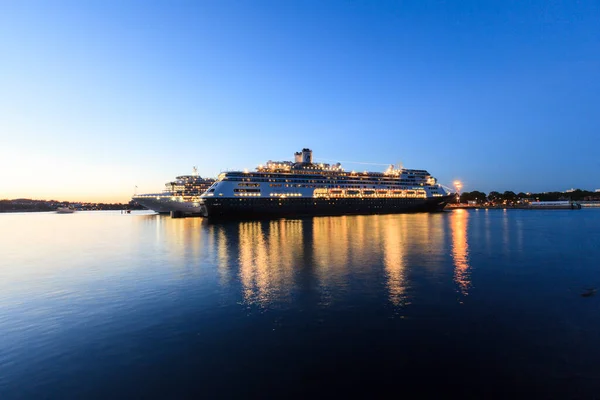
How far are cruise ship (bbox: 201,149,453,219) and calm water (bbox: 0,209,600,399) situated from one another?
6094 cm

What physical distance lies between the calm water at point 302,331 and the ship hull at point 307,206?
2366 inches

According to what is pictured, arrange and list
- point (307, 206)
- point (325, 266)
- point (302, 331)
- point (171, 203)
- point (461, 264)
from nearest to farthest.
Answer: point (302, 331) → point (325, 266) → point (461, 264) → point (307, 206) → point (171, 203)

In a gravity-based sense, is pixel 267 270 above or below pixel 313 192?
below

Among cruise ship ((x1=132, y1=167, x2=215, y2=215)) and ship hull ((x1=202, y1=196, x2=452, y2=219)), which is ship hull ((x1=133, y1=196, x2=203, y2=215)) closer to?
cruise ship ((x1=132, y1=167, x2=215, y2=215))

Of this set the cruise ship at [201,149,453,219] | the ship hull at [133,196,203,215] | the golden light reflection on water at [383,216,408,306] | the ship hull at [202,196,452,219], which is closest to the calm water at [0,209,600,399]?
the golden light reflection on water at [383,216,408,306]

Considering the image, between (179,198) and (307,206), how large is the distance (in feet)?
171

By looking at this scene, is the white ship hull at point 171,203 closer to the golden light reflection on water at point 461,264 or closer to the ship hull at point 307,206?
the ship hull at point 307,206

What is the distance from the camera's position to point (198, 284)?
53.8 ft

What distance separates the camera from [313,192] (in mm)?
91688

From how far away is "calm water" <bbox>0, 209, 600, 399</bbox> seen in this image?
282 inches

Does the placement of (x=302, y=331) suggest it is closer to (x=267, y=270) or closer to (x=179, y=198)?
(x=267, y=270)

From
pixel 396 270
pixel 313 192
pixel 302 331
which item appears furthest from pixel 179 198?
pixel 302 331

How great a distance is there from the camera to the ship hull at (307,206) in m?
80.8

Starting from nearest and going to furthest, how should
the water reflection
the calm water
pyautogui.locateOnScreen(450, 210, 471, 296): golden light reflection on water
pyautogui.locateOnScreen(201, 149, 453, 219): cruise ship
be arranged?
the calm water < the water reflection < pyautogui.locateOnScreen(450, 210, 471, 296): golden light reflection on water < pyautogui.locateOnScreen(201, 149, 453, 219): cruise ship
